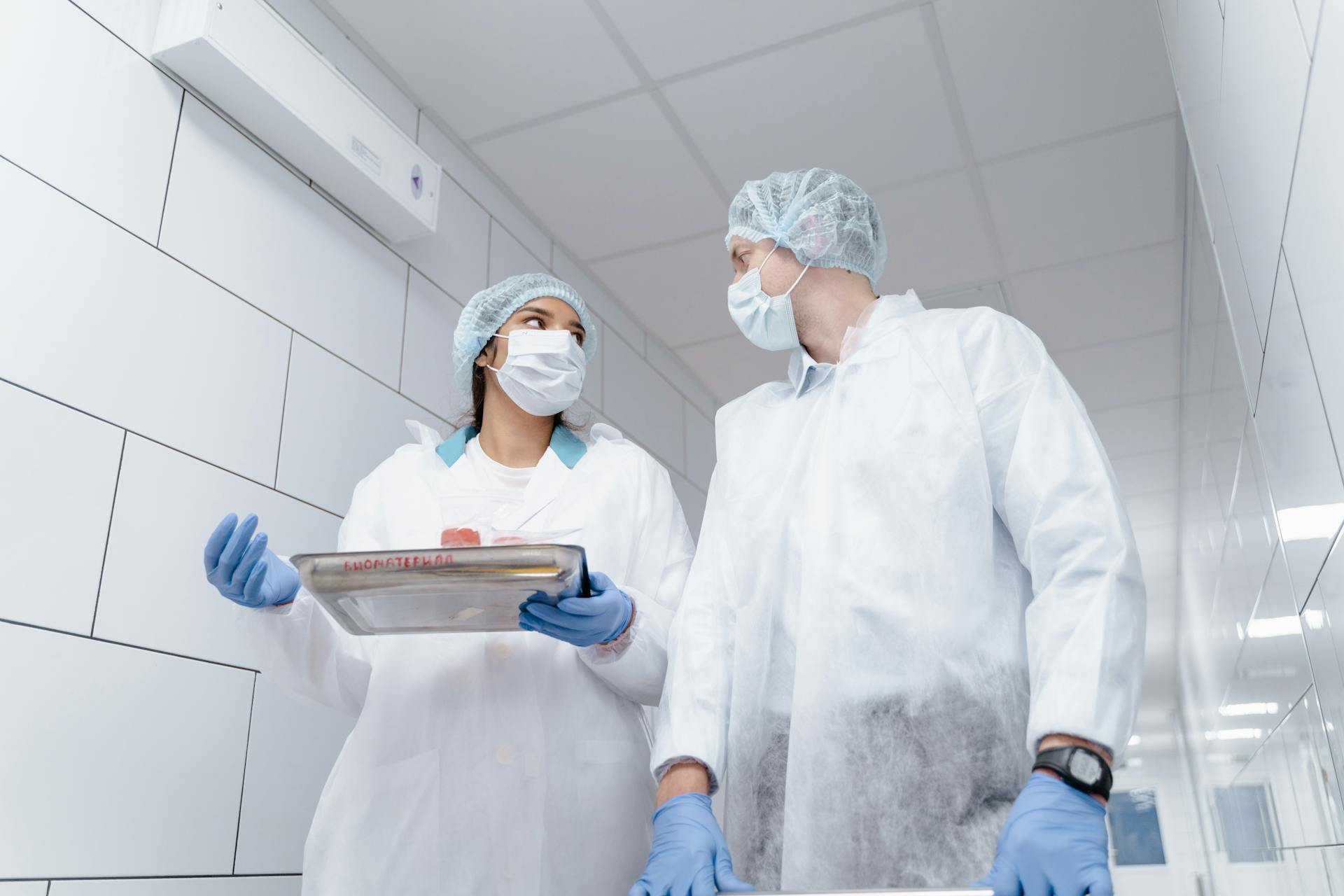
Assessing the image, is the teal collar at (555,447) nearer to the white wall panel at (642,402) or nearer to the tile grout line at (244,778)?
the tile grout line at (244,778)

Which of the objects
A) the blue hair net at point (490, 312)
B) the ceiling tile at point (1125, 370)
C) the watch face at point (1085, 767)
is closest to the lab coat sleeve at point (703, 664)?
the watch face at point (1085, 767)

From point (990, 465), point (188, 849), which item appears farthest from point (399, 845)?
point (990, 465)

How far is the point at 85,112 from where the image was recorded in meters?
1.48

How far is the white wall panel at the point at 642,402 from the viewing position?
3.03 meters

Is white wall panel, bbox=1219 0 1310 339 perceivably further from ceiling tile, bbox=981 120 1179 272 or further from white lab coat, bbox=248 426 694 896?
ceiling tile, bbox=981 120 1179 272

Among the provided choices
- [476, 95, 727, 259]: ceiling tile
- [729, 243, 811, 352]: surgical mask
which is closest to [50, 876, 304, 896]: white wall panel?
[729, 243, 811, 352]: surgical mask

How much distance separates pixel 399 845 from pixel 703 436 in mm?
2619

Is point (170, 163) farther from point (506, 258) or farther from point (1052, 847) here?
point (1052, 847)

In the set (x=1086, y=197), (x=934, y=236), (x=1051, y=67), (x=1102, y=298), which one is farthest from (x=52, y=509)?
(x=1102, y=298)

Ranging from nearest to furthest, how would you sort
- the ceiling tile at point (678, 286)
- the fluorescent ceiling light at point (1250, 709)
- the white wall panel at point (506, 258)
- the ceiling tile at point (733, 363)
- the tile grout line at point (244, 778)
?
the tile grout line at point (244, 778) < the fluorescent ceiling light at point (1250, 709) < the white wall panel at point (506, 258) < the ceiling tile at point (678, 286) < the ceiling tile at point (733, 363)

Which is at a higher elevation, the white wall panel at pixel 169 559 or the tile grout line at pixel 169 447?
the tile grout line at pixel 169 447

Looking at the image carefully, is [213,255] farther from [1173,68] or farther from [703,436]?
[703,436]

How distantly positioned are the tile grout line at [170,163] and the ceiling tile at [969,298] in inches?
86.4

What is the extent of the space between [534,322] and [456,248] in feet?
2.59
